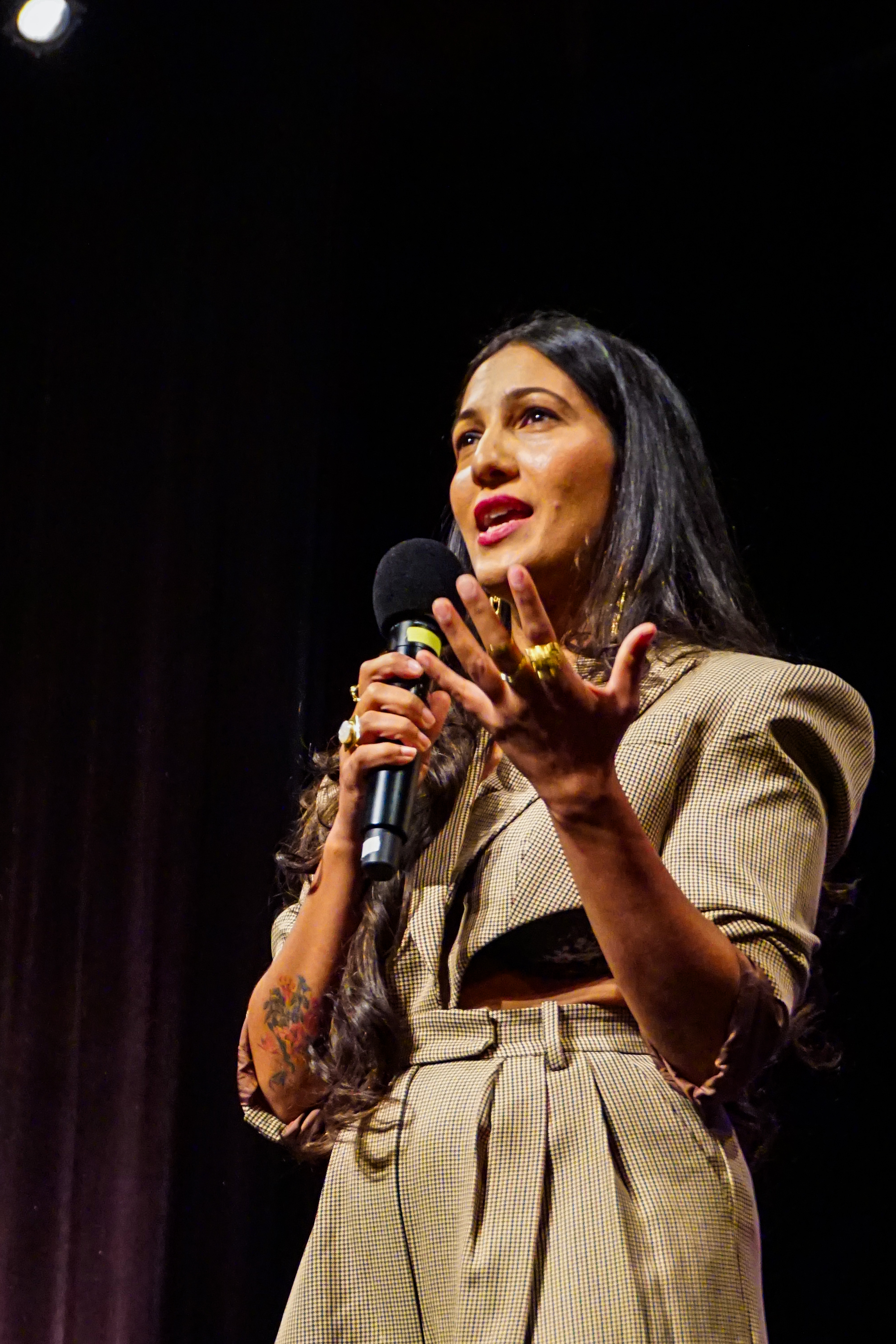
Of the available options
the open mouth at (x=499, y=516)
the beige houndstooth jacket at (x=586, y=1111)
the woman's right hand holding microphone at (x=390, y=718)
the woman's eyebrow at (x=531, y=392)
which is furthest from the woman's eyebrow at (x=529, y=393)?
the woman's right hand holding microphone at (x=390, y=718)

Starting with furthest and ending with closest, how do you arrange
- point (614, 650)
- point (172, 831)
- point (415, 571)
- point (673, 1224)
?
point (172, 831), point (614, 650), point (415, 571), point (673, 1224)

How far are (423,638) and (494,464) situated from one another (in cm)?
45

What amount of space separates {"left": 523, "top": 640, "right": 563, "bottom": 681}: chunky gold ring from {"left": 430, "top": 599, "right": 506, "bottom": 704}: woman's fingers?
29 mm

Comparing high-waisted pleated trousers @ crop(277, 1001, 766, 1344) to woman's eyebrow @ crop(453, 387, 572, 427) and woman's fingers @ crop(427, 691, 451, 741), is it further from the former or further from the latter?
woman's eyebrow @ crop(453, 387, 572, 427)

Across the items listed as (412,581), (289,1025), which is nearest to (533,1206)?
(289,1025)

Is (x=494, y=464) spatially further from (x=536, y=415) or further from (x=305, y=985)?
(x=305, y=985)

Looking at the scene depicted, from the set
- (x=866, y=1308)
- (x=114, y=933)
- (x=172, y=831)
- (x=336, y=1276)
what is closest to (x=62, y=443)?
(x=172, y=831)

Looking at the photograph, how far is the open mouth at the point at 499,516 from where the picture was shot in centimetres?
161

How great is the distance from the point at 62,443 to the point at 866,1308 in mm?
2008

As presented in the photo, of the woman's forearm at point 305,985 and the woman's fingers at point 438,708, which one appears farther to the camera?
the woman's forearm at point 305,985

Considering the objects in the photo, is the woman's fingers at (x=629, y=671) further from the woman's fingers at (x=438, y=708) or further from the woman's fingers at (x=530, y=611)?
the woman's fingers at (x=438, y=708)

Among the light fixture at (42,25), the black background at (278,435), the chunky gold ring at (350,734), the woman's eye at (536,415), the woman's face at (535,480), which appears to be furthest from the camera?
the light fixture at (42,25)

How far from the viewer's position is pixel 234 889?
231 centimetres

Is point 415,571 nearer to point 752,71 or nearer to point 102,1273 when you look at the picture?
point 102,1273
